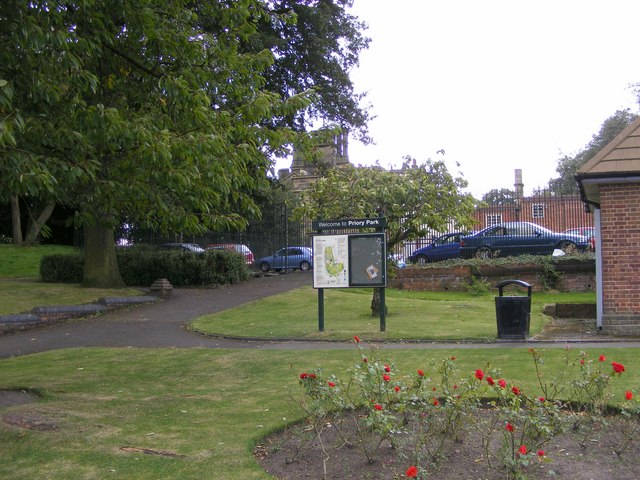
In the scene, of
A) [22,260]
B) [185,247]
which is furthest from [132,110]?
[22,260]

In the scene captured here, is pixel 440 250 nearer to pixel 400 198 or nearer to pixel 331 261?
pixel 400 198

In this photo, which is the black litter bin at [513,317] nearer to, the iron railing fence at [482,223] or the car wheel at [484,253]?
the iron railing fence at [482,223]

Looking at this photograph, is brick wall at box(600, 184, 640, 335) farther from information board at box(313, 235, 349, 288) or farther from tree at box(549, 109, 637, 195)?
tree at box(549, 109, 637, 195)

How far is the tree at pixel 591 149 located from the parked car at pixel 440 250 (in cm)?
3075

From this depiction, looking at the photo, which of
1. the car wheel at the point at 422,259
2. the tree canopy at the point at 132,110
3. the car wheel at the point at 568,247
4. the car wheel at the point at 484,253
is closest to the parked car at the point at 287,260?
the car wheel at the point at 422,259

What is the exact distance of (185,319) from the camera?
1570 cm

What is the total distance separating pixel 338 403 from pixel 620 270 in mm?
8356

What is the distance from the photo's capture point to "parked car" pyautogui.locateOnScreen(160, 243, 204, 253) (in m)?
23.5

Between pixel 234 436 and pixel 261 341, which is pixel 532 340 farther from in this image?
pixel 234 436

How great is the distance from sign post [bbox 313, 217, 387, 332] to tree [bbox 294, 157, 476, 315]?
112 cm

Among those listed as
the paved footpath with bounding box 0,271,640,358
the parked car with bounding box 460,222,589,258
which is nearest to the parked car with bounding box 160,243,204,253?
the paved footpath with bounding box 0,271,640,358

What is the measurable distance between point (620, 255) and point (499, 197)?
16253 mm

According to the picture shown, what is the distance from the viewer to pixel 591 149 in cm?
6444

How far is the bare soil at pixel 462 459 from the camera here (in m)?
5.11
